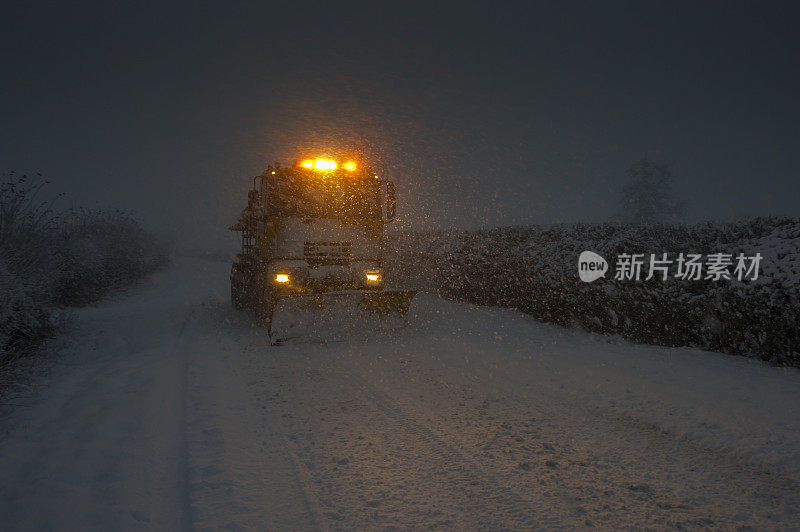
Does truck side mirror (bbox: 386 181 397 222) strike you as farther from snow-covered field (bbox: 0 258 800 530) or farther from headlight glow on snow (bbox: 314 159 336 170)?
snow-covered field (bbox: 0 258 800 530)

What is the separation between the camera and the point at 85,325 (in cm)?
903

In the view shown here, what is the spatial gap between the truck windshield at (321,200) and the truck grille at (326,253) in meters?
0.71

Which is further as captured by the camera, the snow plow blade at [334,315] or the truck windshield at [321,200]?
the truck windshield at [321,200]

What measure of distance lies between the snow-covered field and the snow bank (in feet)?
1.27

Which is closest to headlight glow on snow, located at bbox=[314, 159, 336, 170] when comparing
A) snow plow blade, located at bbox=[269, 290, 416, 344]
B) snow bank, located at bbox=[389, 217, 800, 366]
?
snow plow blade, located at bbox=[269, 290, 416, 344]

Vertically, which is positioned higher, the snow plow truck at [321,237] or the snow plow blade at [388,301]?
the snow plow truck at [321,237]

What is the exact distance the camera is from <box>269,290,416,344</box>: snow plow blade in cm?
728

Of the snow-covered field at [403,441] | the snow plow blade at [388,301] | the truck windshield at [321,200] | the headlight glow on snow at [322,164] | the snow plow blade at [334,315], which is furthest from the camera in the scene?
the headlight glow on snow at [322,164]

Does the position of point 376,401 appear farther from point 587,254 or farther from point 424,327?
point 587,254

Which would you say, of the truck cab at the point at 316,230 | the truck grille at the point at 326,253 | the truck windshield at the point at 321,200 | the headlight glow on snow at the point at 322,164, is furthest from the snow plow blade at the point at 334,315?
the headlight glow on snow at the point at 322,164

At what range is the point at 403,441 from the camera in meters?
3.71

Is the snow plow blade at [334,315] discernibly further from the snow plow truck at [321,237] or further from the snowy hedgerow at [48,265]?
the snowy hedgerow at [48,265]

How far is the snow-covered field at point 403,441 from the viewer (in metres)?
2.74

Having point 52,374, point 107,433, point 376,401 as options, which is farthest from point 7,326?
point 376,401
